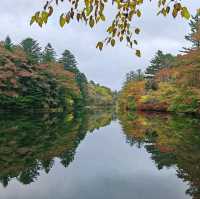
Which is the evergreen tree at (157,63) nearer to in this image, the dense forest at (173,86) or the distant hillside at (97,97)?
the dense forest at (173,86)

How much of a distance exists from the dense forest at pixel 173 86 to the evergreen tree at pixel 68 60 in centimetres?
1157

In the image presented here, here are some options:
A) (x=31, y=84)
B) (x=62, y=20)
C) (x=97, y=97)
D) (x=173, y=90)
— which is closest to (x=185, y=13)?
(x=62, y=20)

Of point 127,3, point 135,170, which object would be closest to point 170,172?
point 135,170

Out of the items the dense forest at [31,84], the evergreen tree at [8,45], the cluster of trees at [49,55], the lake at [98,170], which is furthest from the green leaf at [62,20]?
the cluster of trees at [49,55]

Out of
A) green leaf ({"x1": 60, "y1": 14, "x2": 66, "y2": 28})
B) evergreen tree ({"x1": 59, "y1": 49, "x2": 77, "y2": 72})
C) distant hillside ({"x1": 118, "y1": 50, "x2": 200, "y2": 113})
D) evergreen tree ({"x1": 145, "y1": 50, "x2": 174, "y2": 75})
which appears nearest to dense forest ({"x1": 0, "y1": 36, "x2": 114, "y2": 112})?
distant hillside ({"x1": 118, "y1": 50, "x2": 200, "y2": 113})

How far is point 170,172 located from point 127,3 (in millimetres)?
7303

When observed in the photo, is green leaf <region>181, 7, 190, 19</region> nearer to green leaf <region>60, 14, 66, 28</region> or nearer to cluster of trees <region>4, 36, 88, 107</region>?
green leaf <region>60, 14, 66, 28</region>

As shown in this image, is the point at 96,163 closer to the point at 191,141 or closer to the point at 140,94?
the point at 191,141

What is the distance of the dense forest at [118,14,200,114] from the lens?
32281mm

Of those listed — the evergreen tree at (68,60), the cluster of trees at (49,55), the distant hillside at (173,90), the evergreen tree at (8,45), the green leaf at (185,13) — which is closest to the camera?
the green leaf at (185,13)

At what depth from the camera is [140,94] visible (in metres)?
63.1

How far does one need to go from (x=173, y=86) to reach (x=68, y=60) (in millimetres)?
30744

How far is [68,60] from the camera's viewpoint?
75.2 m

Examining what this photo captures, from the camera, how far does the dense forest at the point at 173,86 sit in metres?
32.3
